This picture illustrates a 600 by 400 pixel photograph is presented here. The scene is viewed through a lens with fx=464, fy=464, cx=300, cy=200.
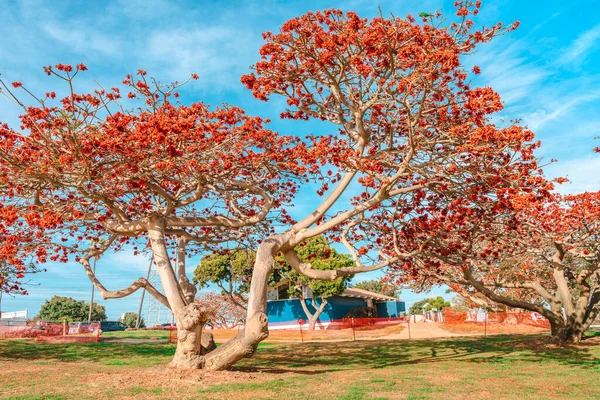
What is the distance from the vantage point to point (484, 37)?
9.56 meters

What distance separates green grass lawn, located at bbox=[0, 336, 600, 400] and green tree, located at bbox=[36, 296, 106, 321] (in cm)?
4482

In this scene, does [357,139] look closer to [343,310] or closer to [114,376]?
[114,376]

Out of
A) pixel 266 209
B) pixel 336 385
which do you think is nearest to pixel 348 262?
pixel 266 209

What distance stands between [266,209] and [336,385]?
440 cm

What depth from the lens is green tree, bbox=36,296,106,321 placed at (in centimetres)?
5443

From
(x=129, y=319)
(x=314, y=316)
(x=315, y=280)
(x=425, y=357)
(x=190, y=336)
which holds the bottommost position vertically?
(x=129, y=319)

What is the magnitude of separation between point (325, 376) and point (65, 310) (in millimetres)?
54341

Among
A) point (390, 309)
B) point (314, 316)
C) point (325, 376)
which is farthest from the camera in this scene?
point (390, 309)

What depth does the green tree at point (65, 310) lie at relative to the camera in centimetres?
5443

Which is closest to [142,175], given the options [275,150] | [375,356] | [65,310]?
[275,150]

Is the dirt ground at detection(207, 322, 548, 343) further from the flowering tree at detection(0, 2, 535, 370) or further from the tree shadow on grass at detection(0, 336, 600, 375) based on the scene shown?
the flowering tree at detection(0, 2, 535, 370)

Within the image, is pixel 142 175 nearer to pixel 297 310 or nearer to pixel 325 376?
pixel 325 376

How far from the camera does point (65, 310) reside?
55.0 meters

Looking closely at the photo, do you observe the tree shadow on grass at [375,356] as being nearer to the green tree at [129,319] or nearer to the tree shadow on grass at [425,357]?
the tree shadow on grass at [425,357]
